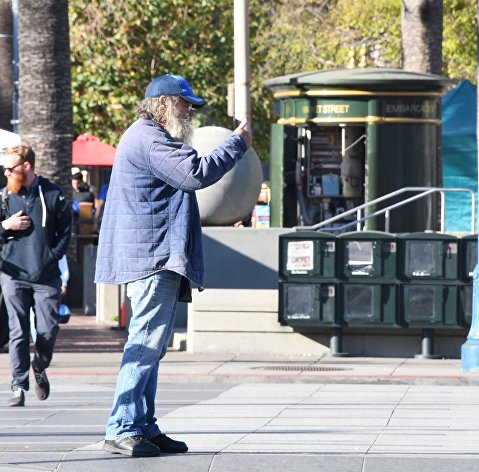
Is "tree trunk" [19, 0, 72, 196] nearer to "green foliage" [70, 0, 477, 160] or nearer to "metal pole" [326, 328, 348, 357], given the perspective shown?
"metal pole" [326, 328, 348, 357]

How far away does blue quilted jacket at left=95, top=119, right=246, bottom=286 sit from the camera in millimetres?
7812

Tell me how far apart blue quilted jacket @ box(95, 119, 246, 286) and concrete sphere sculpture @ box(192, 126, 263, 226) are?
10349 mm

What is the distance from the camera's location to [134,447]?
25.9 feet

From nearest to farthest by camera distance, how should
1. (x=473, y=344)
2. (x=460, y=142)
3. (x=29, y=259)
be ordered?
(x=29, y=259) < (x=473, y=344) < (x=460, y=142)

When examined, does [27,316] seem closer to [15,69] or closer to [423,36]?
[15,69]

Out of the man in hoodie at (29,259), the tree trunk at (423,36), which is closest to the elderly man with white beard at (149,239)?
the man in hoodie at (29,259)

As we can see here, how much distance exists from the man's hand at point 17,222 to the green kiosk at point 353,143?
388 inches

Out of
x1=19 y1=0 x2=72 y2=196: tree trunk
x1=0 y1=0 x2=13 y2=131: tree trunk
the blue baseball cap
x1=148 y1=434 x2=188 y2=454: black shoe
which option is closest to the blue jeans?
x1=148 y1=434 x2=188 y2=454: black shoe

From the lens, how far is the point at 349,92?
20562 millimetres

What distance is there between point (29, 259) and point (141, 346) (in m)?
3.31

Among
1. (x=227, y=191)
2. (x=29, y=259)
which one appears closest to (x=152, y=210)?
(x=29, y=259)

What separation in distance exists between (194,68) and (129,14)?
8.44 feet

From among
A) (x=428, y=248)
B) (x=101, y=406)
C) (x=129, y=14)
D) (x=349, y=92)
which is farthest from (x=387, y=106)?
(x=129, y=14)

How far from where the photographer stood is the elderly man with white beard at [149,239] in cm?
787
